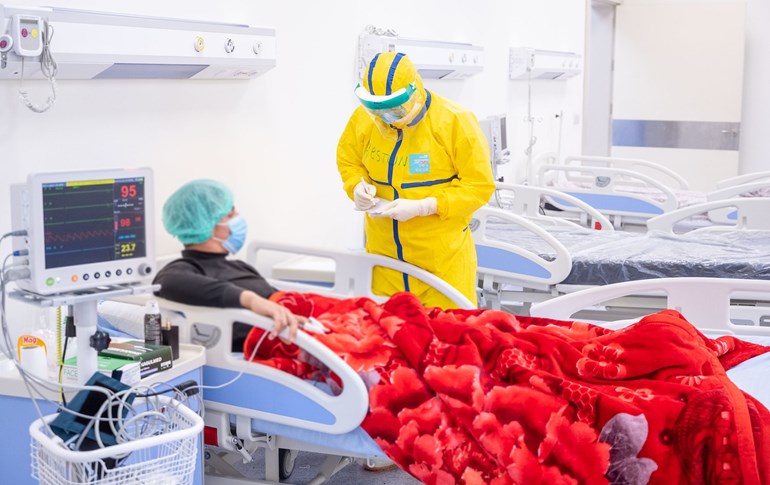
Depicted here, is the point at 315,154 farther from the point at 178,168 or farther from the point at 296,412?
the point at 296,412

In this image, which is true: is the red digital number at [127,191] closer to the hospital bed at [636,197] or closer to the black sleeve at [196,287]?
the black sleeve at [196,287]

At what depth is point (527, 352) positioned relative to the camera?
2443mm

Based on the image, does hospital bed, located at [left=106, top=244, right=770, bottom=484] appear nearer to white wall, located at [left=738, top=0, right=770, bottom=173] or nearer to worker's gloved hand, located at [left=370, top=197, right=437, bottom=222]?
worker's gloved hand, located at [left=370, top=197, right=437, bottom=222]

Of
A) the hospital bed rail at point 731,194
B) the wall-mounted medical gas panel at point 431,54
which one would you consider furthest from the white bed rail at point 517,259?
the hospital bed rail at point 731,194

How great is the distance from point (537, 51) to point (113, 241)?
5110 millimetres

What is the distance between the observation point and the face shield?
3.12 metres

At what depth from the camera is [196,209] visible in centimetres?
228

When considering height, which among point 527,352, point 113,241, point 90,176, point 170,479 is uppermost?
point 90,176

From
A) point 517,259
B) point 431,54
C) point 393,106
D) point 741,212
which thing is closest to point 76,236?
point 393,106

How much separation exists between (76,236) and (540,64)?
5.24 m

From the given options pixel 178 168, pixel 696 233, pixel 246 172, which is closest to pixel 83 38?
pixel 178 168

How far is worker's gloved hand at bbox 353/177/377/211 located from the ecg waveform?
53.6 inches

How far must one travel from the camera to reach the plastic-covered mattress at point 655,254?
401cm

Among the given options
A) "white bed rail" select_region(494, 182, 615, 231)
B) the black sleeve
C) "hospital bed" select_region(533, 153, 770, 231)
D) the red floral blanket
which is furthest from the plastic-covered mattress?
the black sleeve
